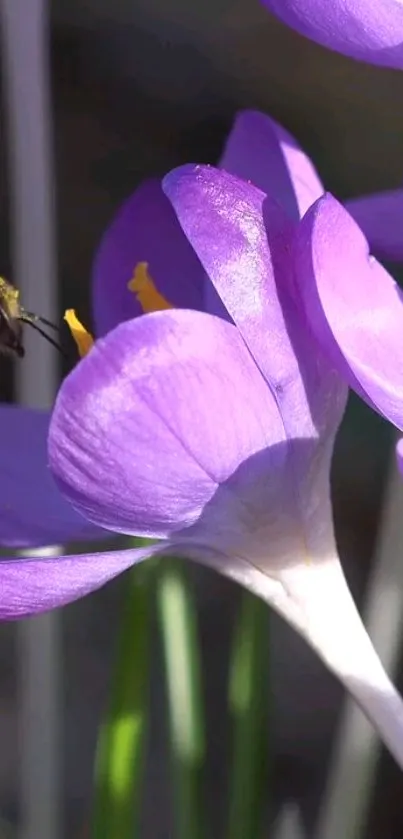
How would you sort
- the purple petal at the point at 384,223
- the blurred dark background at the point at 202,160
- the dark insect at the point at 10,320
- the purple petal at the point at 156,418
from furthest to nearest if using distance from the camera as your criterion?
the blurred dark background at the point at 202,160, the dark insect at the point at 10,320, the purple petal at the point at 384,223, the purple petal at the point at 156,418

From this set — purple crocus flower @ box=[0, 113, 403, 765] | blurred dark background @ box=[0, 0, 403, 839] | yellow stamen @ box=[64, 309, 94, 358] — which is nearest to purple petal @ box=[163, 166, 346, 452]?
purple crocus flower @ box=[0, 113, 403, 765]

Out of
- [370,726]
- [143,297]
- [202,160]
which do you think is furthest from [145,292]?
[202,160]

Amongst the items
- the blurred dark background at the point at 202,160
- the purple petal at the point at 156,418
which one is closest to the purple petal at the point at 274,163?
the purple petal at the point at 156,418

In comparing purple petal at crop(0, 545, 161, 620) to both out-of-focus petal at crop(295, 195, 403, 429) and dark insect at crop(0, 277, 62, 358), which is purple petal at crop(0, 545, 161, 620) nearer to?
out-of-focus petal at crop(295, 195, 403, 429)

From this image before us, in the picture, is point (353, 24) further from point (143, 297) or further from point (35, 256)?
point (35, 256)

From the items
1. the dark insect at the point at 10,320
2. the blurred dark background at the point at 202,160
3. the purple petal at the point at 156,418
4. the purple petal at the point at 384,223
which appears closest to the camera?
the purple petal at the point at 156,418

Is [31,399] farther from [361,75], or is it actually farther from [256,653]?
[361,75]

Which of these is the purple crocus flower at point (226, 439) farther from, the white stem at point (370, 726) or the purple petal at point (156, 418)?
the white stem at point (370, 726)
